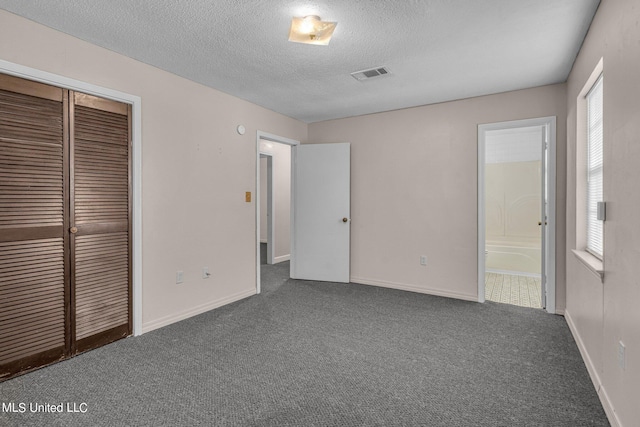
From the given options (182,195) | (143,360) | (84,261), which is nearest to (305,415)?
(143,360)

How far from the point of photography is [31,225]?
7.22ft

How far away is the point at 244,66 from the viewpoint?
9.53 feet

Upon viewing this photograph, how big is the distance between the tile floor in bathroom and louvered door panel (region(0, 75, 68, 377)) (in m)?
4.17

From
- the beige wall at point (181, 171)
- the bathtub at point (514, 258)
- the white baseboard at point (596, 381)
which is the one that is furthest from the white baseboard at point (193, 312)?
the bathtub at point (514, 258)

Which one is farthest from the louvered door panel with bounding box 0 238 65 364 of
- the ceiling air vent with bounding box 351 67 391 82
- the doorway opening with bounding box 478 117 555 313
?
the doorway opening with bounding box 478 117 555 313

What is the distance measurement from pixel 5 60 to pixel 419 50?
2.83 metres

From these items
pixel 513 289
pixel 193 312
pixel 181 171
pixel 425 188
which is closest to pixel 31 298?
pixel 193 312

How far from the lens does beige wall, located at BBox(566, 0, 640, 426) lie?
1444 millimetres

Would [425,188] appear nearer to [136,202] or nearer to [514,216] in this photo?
[514,216]

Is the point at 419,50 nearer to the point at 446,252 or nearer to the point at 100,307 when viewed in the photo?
the point at 446,252

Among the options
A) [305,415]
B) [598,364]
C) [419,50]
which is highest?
[419,50]

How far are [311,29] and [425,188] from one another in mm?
2534

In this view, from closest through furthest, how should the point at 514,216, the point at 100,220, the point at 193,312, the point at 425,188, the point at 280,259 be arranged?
the point at 100,220 < the point at 193,312 < the point at 425,188 < the point at 514,216 < the point at 280,259

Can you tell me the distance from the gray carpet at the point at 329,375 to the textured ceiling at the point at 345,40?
231cm
